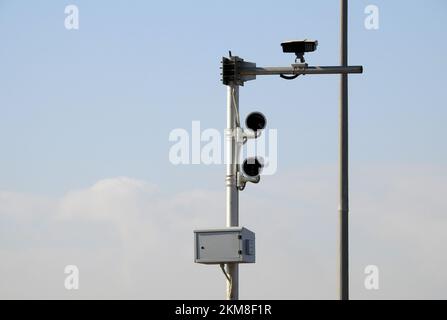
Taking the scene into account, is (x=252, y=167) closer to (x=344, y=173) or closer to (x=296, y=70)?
(x=296, y=70)

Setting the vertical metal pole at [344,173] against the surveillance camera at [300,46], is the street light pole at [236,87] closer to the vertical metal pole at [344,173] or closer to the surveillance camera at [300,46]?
the surveillance camera at [300,46]

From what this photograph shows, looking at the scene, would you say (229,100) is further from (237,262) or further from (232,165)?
(237,262)

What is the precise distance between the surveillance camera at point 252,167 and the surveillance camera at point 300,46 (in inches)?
70.3

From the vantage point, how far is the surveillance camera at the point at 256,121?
19.2 metres

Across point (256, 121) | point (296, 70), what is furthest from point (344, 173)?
point (256, 121)

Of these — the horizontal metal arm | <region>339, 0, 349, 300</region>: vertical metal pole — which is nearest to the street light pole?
the horizontal metal arm

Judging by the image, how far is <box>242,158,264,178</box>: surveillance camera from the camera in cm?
1912
